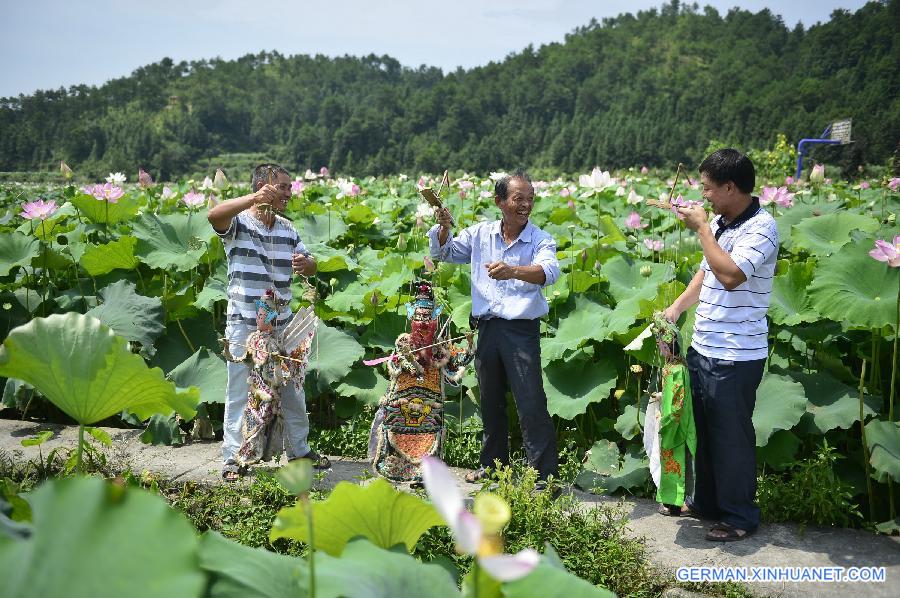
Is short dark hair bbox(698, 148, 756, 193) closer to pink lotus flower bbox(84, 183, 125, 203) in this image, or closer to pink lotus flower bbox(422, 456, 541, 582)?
pink lotus flower bbox(422, 456, 541, 582)

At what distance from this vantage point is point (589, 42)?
103 m

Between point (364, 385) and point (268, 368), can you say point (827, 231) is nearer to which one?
point (364, 385)

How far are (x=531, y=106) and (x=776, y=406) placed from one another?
81.3 metres

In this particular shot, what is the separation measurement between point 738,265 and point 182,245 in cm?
383

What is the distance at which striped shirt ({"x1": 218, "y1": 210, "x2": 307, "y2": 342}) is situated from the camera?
11.2ft

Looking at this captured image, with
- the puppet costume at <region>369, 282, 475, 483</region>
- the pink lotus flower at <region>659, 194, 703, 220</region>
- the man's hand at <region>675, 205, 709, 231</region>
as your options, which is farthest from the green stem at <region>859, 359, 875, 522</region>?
the puppet costume at <region>369, 282, 475, 483</region>

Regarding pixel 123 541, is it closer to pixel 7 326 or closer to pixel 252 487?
pixel 252 487

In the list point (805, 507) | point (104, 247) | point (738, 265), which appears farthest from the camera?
point (104, 247)

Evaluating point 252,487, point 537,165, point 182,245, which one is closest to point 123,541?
point 252,487

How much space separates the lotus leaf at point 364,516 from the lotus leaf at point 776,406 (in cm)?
246

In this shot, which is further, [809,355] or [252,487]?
[809,355]

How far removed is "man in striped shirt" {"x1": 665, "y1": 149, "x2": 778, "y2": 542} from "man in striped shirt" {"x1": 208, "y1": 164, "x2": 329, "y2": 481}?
1750mm

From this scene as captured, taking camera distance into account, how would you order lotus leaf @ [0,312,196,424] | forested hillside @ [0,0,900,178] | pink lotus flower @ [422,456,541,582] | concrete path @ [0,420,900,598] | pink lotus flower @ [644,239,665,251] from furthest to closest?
forested hillside @ [0,0,900,178]
pink lotus flower @ [644,239,665,251]
concrete path @ [0,420,900,598]
lotus leaf @ [0,312,196,424]
pink lotus flower @ [422,456,541,582]

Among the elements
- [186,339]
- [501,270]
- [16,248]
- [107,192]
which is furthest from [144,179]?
[501,270]
